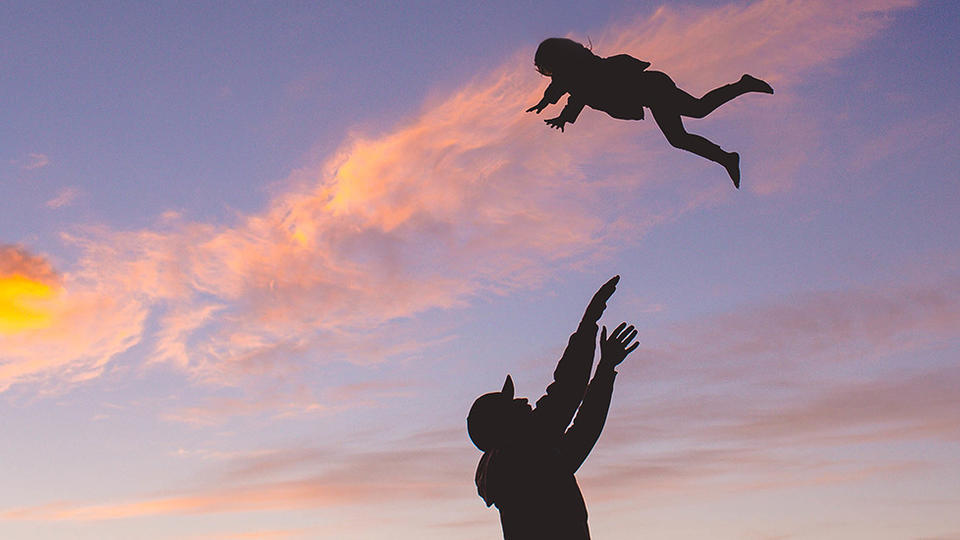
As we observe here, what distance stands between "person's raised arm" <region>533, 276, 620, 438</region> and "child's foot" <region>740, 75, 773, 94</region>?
308cm

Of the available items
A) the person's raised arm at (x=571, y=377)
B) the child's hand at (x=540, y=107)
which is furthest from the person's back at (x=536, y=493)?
the child's hand at (x=540, y=107)

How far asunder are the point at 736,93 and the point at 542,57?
2.06 metres

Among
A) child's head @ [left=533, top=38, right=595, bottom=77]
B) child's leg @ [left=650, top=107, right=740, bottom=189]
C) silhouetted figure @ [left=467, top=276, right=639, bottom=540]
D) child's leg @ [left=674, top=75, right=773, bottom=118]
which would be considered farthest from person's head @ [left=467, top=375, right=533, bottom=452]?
child's leg @ [left=674, top=75, right=773, bottom=118]

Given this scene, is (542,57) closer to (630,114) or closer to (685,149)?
(630,114)

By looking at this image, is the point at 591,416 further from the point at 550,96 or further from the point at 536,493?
the point at 550,96

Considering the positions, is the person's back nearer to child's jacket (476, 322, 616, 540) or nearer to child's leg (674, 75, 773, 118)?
child's jacket (476, 322, 616, 540)

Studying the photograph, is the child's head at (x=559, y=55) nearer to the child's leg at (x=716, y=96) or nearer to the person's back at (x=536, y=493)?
the child's leg at (x=716, y=96)

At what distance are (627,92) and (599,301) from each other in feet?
6.70

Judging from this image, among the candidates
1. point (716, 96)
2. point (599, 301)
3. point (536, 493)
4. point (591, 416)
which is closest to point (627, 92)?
point (716, 96)

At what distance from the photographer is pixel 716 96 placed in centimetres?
803

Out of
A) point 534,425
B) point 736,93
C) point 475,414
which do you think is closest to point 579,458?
point 534,425

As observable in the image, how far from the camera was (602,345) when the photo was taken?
6227 millimetres

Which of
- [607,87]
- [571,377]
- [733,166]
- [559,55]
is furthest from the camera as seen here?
[733,166]

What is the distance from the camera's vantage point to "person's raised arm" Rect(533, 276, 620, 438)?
6.01 m
